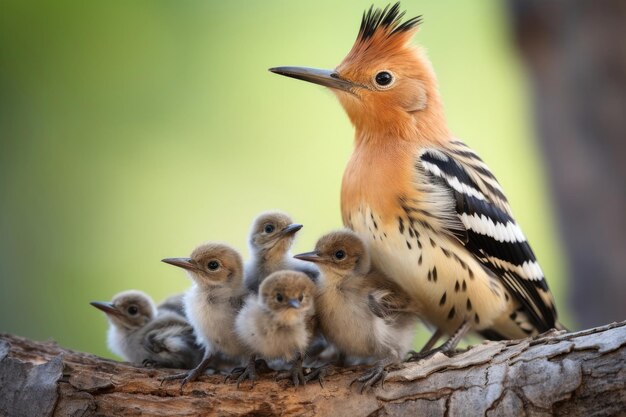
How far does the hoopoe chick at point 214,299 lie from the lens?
532 centimetres

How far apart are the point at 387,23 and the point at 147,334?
2.86 meters

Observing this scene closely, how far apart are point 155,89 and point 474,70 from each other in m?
4.67

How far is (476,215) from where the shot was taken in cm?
579

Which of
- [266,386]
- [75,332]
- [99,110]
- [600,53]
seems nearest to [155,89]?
[99,110]

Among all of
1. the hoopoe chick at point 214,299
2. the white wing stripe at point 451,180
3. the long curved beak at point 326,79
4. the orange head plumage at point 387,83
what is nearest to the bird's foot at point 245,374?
the hoopoe chick at point 214,299

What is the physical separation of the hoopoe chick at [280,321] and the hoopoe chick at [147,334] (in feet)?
2.24

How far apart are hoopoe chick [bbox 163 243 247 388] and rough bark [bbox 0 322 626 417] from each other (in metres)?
0.21

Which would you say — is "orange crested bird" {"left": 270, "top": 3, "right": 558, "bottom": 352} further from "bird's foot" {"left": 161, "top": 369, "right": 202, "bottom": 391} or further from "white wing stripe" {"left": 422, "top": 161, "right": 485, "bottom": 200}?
"bird's foot" {"left": 161, "top": 369, "right": 202, "bottom": 391}

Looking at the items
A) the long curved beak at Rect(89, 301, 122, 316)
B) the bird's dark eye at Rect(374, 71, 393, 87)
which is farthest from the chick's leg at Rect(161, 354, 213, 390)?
the bird's dark eye at Rect(374, 71, 393, 87)

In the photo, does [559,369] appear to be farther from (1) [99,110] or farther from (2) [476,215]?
(1) [99,110]

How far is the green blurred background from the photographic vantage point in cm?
1082

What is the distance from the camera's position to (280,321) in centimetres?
503

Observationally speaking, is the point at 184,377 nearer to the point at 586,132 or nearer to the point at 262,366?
the point at 262,366

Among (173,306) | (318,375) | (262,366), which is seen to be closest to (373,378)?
(318,375)
